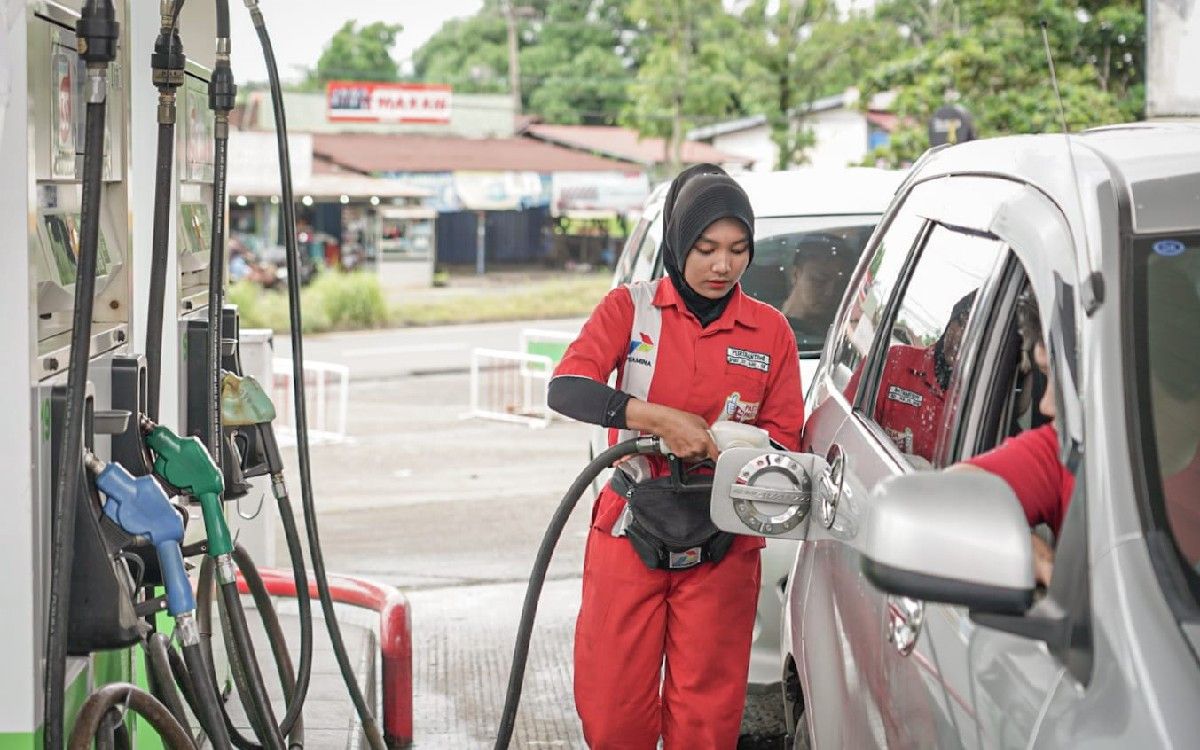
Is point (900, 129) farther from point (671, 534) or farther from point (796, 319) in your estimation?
point (671, 534)

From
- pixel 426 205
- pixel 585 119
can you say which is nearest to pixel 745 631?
pixel 426 205

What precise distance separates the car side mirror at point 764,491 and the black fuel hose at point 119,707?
1185 millimetres

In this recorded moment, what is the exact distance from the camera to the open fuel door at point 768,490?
11.0ft

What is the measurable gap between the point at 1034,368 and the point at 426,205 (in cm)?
4669

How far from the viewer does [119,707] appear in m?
3.36

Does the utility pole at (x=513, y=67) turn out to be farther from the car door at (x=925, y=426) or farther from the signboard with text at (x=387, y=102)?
the car door at (x=925, y=426)

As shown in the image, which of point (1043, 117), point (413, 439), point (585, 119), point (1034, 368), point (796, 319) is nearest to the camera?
point (1034, 368)

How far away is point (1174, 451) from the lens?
2.33 metres

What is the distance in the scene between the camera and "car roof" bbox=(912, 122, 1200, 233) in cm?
241

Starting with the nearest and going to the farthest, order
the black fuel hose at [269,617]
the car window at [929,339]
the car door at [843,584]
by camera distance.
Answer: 1. the car door at [843,584]
2. the car window at [929,339]
3. the black fuel hose at [269,617]

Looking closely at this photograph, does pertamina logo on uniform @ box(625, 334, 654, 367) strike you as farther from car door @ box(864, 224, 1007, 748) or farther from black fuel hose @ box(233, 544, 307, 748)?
black fuel hose @ box(233, 544, 307, 748)

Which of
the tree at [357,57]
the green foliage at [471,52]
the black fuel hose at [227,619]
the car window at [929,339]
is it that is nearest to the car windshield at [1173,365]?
the car window at [929,339]

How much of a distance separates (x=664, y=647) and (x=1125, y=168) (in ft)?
7.14

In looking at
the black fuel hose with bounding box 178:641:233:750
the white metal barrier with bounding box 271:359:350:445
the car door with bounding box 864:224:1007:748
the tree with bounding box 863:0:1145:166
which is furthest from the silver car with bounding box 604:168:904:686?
the tree with bounding box 863:0:1145:166
